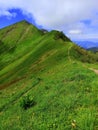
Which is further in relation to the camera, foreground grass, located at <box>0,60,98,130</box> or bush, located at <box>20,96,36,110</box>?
bush, located at <box>20,96,36,110</box>

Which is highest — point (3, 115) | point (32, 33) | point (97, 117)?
point (32, 33)

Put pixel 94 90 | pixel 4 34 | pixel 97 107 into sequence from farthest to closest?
pixel 4 34
pixel 94 90
pixel 97 107

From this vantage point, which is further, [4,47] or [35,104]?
[4,47]

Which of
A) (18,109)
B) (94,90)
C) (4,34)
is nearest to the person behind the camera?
(94,90)

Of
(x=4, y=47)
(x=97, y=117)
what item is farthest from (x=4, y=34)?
(x=97, y=117)

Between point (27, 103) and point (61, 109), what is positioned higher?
point (61, 109)

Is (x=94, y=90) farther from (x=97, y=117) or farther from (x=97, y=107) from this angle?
(x=97, y=117)

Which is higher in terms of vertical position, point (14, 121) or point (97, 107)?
point (97, 107)

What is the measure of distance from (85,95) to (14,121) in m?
7.47

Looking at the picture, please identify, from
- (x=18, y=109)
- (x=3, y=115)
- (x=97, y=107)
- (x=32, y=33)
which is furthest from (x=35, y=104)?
(x=32, y=33)

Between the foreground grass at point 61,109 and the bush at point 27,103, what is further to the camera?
the bush at point 27,103

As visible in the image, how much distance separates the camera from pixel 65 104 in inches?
997

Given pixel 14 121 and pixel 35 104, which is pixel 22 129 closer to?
pixel 14 121

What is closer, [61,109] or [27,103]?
[61,109]
